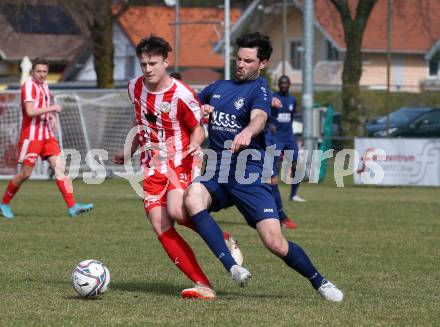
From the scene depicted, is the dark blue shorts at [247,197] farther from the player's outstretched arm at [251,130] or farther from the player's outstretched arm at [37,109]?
the player's outstretched arm at [37,109]

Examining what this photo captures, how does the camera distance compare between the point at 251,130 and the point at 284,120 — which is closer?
the point at 251,130

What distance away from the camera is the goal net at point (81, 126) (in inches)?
957

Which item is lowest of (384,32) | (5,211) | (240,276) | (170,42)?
(240,276)

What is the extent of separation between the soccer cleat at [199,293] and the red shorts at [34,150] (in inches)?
270

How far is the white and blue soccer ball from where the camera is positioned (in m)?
7.11

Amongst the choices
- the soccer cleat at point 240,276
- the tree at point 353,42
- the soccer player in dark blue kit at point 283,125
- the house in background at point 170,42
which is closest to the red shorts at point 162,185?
the soccer cleat at point 240,276

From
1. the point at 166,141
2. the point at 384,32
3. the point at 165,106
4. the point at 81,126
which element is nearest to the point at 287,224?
the point at 166,141

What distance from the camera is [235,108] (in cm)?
732

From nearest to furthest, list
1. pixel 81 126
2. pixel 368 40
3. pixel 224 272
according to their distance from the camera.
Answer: pixel 224 272 < pixel 81 126 < pixel 368 40

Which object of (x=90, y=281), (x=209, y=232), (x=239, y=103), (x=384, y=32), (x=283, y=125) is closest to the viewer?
(x=90, y=281)

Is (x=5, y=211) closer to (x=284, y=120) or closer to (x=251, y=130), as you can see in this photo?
(x=284, y=120)

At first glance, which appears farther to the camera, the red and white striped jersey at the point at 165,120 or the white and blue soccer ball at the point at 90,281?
the red and white striped jersey at the point at 165,120

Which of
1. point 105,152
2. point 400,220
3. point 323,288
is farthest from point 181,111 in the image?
point 105,152

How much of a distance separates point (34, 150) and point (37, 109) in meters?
0.54
